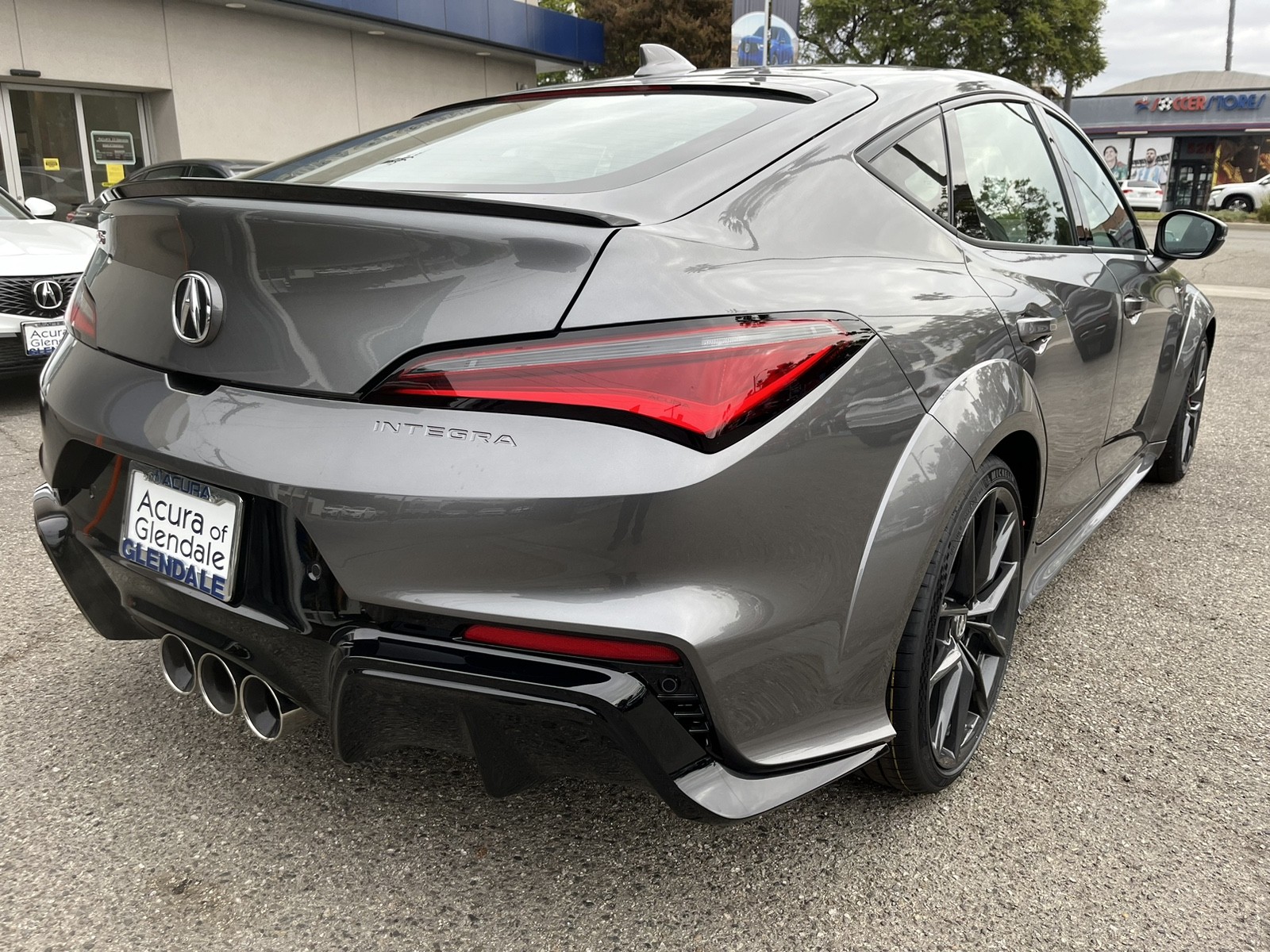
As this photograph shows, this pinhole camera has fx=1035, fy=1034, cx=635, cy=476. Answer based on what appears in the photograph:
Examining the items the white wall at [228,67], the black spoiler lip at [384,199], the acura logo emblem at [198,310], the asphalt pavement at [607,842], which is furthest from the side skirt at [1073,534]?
the white wall at [228,67]

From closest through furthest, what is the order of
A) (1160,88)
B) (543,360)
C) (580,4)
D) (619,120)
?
(543,360) → (619,120) → (580,4) → (1160,88)

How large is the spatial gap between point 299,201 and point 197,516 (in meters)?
0.54

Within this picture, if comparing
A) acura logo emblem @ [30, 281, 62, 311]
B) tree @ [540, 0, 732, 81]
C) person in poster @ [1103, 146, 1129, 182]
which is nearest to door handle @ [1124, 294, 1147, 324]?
acura logo emblem @ [30, 281, 62, 311]

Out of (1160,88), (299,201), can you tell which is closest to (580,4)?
(1160,88)

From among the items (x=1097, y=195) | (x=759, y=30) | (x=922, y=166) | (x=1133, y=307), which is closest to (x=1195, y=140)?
(x=759, y=30)

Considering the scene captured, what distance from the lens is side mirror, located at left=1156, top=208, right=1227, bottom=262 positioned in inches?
134

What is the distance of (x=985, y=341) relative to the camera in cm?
202

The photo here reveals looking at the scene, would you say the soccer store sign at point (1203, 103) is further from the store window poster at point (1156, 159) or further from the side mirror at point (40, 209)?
the side mirror at point (40, 209)

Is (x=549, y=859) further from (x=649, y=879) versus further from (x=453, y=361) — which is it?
(x=453, y=361)

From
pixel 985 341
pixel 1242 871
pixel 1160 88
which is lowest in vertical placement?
pixel 1242 871

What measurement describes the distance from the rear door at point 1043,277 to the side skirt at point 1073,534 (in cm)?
5

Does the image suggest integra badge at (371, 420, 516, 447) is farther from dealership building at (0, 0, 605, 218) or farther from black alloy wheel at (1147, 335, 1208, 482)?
dealership building at (0, 0, 605, 218)

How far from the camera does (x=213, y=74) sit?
50.2 ft

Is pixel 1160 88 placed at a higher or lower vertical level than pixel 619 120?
higher
